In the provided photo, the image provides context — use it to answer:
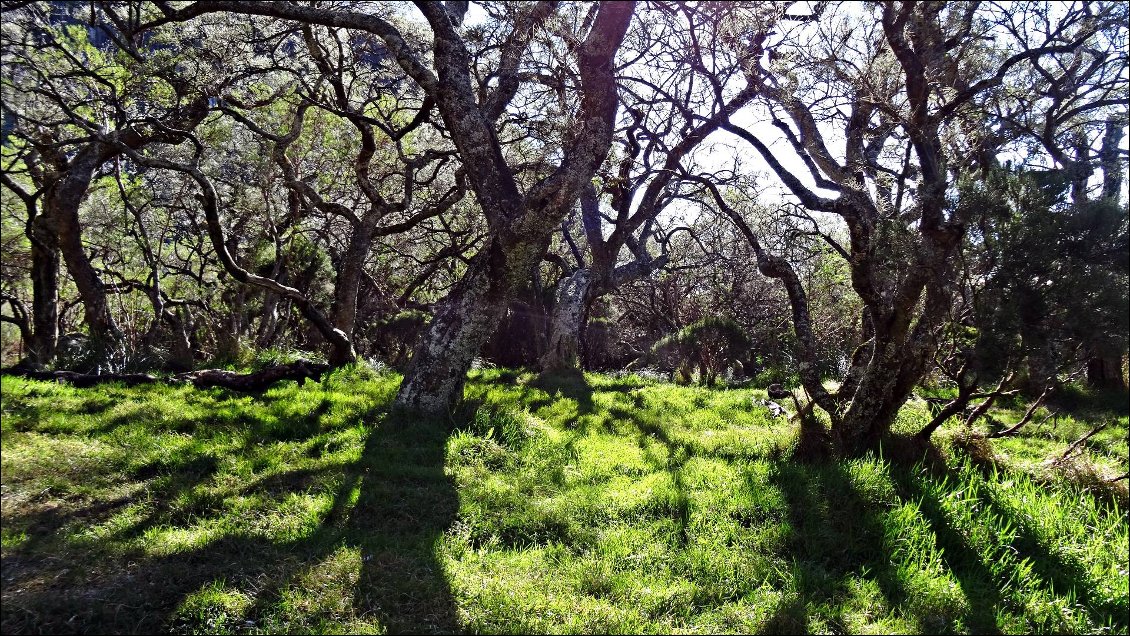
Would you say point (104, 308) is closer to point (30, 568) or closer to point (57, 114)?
point (57, 114)

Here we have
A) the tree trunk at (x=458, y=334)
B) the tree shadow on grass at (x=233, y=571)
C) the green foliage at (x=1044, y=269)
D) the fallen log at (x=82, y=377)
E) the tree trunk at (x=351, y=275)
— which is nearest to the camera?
the tree shadow on grass at (x=233, y=571)

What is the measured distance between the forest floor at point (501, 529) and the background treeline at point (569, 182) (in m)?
0.92

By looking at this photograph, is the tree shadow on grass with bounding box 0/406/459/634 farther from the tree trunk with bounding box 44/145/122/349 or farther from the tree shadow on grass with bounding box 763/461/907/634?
the tree trunk with bounding box 44/145/122/349

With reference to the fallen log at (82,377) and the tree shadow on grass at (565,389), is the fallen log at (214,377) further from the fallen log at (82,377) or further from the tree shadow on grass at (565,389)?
the tree shadow on grass at (565,389)

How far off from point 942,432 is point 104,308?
9136 millimetres

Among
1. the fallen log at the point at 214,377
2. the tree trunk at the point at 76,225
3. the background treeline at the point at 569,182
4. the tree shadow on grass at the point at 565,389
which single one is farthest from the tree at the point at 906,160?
the tree trunk at the point at 76,225

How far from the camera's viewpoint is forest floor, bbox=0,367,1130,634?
9.67 ft

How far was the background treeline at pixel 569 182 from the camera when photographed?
15.6ft

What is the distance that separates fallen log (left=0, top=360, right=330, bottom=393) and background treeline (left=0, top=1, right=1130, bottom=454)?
1.11 ft

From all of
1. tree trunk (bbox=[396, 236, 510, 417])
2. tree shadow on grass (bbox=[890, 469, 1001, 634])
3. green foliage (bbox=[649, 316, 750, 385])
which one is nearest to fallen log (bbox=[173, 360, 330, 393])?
tree trunk (bbox=[396, 236, 510, 417])

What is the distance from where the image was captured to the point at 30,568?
283 centimetres

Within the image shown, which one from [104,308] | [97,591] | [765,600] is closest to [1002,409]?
[765,600]

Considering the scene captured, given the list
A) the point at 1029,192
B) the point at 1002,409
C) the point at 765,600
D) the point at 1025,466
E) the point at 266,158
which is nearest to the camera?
the point at 765,600

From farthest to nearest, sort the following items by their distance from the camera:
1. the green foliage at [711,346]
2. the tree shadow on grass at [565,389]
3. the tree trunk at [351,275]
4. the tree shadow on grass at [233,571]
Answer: the green foliage at [711,346] < the tree trunk at [351,275] < the tree shadow on grass at [565,389] < the tree shadow on grass at [233,571]
